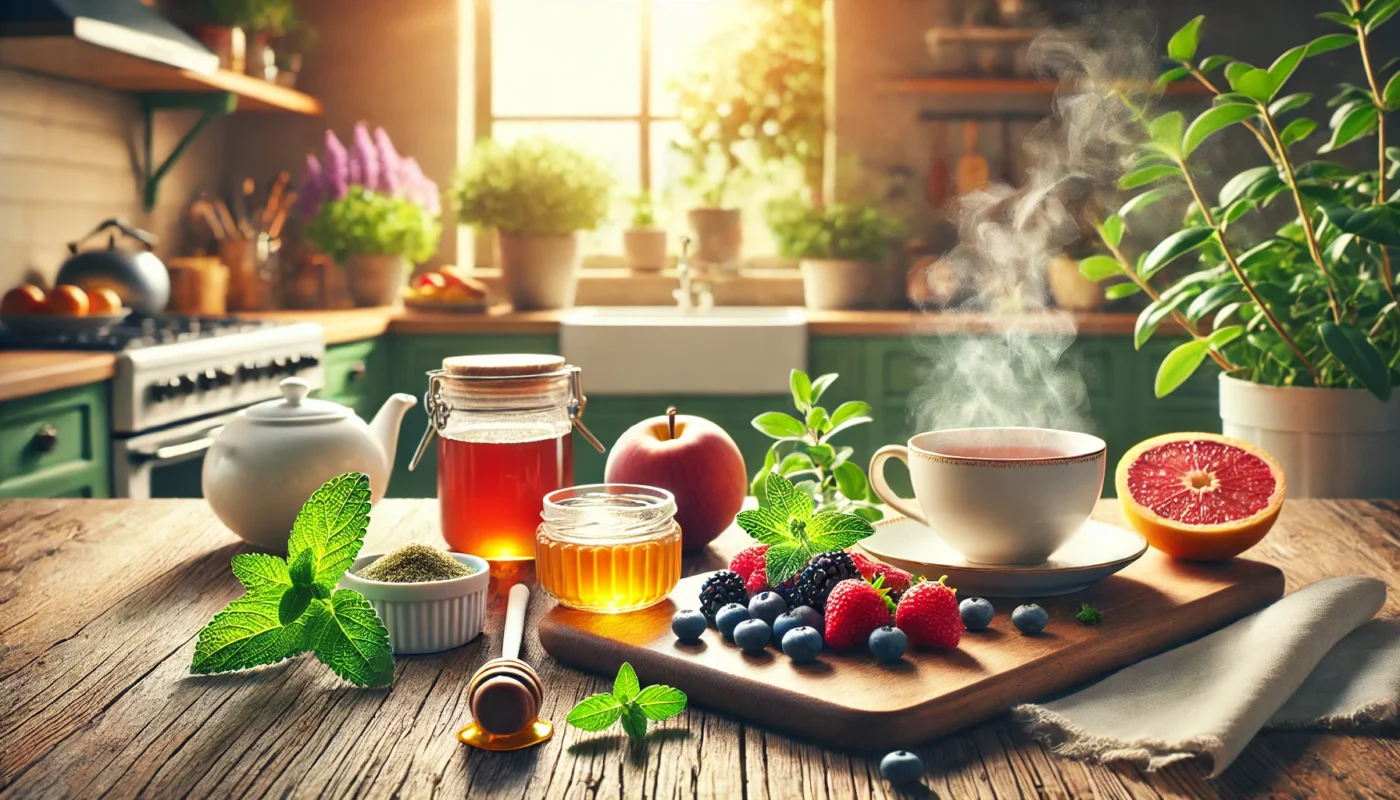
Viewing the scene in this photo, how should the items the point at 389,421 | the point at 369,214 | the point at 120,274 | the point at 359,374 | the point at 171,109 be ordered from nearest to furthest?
the point at 389,421 → the point at 120,274 → the point at 359,374 → the point at 171,109 → the point at 369,214

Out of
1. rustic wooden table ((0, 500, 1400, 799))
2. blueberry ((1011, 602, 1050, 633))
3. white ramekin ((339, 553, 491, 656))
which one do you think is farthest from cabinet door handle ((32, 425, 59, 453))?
blueberry ((1011, 602, 1050, 633))

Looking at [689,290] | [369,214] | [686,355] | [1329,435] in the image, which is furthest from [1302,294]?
[369,214]

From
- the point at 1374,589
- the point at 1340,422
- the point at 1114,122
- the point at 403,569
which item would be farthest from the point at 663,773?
the point at 1114,122

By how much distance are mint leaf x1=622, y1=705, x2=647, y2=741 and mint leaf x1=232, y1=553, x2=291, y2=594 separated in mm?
263

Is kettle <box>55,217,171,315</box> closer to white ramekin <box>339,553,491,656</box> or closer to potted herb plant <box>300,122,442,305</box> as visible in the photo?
potted herb plant <box>300,122,442,305</box>

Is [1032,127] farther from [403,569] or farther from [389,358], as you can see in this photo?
[403,569]

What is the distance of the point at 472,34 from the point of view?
4.54 m

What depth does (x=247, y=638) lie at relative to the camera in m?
0.86

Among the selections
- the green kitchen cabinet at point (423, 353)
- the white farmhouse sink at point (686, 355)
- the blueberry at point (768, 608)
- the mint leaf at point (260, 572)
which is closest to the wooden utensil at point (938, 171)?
the white farmhouse sink at point (686, 355)

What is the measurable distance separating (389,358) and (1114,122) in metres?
2.37

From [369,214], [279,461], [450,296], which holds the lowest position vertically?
[279,461]

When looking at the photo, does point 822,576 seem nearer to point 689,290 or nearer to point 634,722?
point 634,722

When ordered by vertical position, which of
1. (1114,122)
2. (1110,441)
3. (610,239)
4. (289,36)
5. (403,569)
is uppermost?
(289,36)

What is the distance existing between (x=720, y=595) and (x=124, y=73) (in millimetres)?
3109
